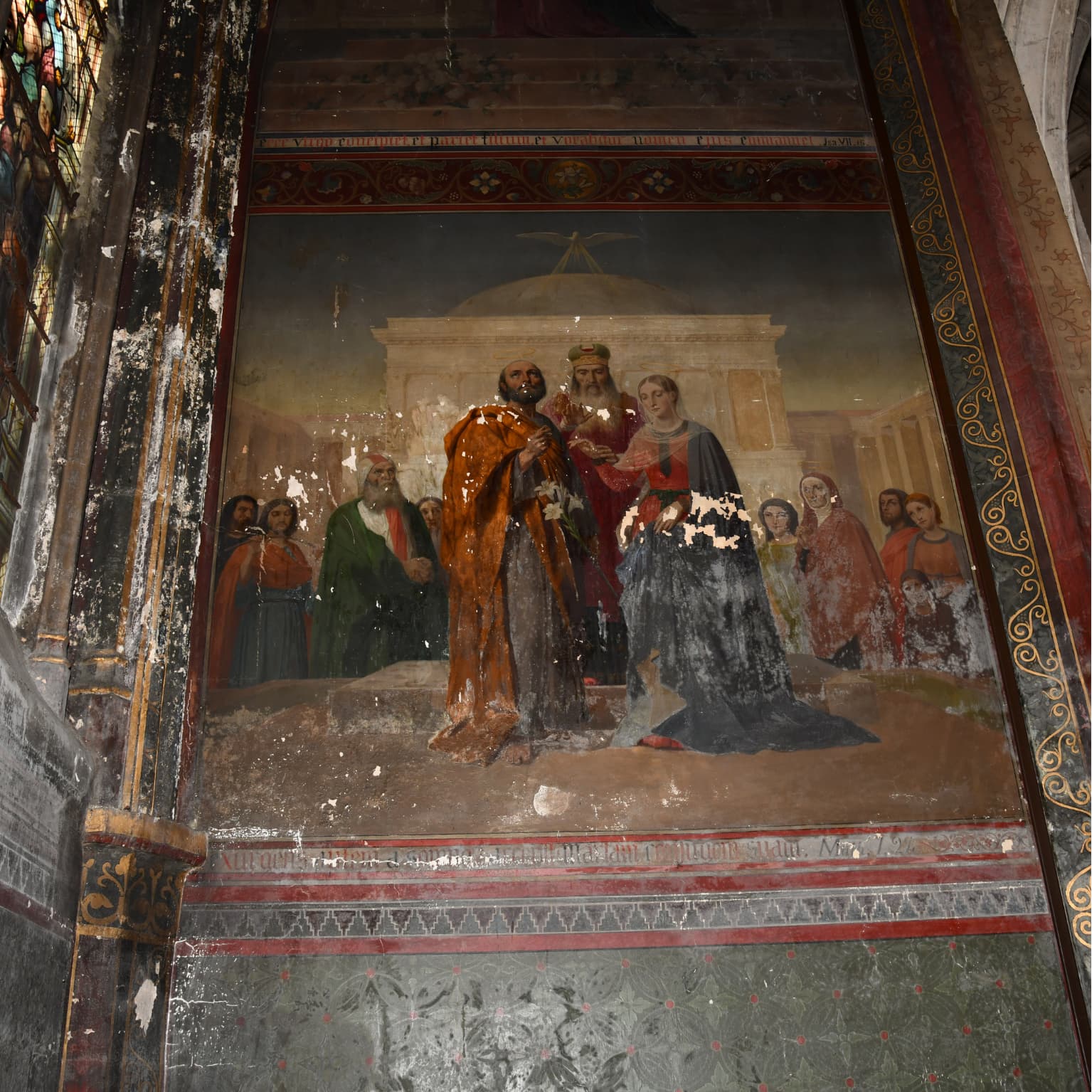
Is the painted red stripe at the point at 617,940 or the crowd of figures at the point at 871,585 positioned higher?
the crowd of figures at the point at 871,585

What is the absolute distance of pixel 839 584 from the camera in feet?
18.1

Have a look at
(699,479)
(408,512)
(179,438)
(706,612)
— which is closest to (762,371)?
(699,479)

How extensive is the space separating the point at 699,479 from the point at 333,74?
10.2 feet

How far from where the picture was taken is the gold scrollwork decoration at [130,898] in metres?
4.31

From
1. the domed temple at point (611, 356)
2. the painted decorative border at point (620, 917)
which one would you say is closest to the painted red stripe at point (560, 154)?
the domed temple at point (611, 356)

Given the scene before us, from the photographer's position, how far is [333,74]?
22.4 ft

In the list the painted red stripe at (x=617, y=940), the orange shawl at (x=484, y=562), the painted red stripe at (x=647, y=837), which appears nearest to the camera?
the painted red stripe at (x=617, y=940)

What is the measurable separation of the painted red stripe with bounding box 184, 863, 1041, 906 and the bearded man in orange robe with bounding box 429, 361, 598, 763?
54 centimetres

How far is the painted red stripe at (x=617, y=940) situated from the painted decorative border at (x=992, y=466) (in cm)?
37

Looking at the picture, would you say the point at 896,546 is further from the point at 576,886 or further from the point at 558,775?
the point at 576,886

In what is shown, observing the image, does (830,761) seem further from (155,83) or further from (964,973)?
(155,83)

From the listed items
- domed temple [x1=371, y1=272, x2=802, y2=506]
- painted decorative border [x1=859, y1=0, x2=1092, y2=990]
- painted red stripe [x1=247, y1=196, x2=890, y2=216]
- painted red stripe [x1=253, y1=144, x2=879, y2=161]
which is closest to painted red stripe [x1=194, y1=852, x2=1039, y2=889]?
painted decorative border [x1=859, y1=0, x2=1092, y2=990]

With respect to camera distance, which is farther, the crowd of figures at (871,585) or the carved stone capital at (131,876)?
the crowd of figures at (871,585)

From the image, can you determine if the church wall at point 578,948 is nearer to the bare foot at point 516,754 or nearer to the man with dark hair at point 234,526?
the bare foot at point 516,754
